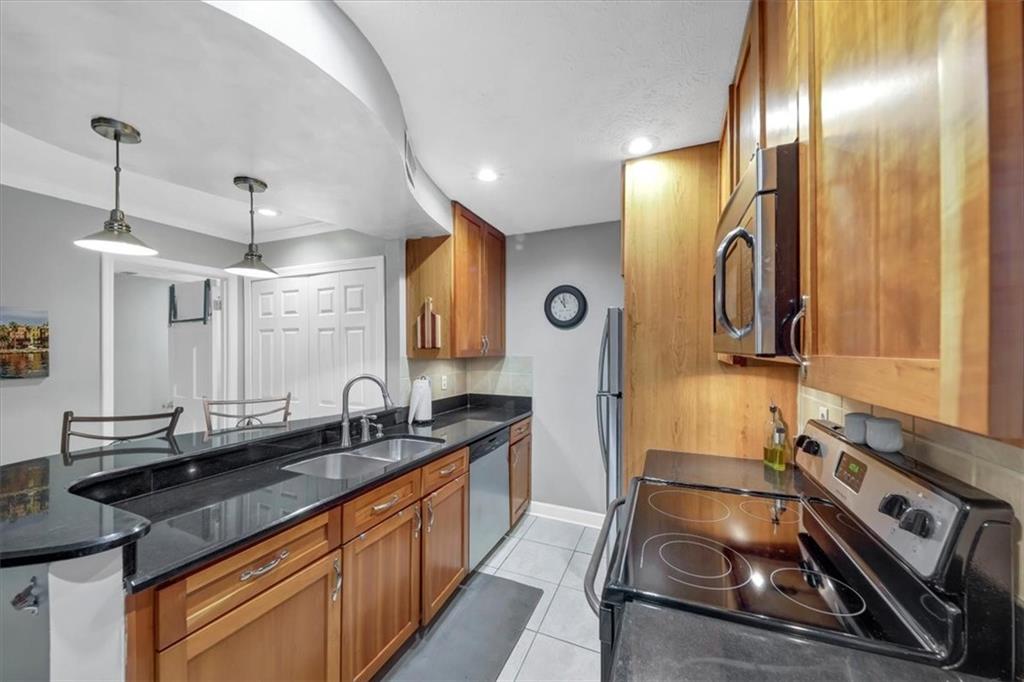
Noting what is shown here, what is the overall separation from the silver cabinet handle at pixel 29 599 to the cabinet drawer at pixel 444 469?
4.00 feet

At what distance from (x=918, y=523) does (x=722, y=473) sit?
2.92 feet

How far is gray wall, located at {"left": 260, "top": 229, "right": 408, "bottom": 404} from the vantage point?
2.74 m


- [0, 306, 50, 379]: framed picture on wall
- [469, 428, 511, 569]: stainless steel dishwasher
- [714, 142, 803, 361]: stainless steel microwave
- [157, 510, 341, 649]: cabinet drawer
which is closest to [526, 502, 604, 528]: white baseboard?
[469, 428, 511, 569]: stainless steel dishwasher

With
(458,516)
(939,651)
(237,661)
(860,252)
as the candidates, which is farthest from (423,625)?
(860,252)

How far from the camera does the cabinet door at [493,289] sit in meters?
3.05

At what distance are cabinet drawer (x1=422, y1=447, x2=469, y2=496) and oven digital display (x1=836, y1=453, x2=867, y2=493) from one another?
5.16 feet

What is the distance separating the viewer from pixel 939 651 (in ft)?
2.02

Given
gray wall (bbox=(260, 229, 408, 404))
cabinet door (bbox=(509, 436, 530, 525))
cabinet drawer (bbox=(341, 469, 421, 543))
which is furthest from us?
cabinet door (bbox=(509, 436, 530, 525))

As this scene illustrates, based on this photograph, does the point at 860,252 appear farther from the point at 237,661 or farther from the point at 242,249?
the point at 242,249

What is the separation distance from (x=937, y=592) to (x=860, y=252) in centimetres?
59

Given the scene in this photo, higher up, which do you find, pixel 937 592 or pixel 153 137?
pixel 153 137

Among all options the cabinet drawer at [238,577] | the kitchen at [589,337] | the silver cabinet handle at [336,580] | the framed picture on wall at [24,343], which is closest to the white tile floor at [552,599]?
the kitchen at [589,337]

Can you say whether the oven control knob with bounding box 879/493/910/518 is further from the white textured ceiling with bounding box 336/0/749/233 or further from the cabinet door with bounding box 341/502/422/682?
the cabinet door with bounding box 341/502/422/682

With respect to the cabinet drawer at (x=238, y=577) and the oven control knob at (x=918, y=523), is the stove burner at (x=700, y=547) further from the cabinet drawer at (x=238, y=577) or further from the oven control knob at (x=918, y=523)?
the cabinet drawer at (x=238, y=577)
